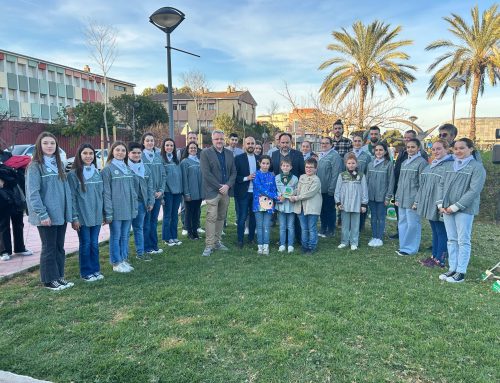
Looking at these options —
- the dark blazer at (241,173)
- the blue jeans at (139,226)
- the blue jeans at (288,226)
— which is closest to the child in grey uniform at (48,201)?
the blue jeans at (139,226)

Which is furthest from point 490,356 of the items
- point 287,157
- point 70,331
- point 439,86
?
point 439,86

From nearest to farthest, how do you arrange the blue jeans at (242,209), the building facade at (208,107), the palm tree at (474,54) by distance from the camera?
the blue jeans at (242,209) < the palm tree at (474,54) < the building facade at (208,107)

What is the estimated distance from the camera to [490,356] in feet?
11.2

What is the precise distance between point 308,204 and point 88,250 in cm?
366

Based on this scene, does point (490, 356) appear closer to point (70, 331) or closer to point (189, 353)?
point (189, 353)

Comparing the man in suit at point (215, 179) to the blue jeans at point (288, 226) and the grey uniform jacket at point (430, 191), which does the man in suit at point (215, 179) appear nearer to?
the blue jeans at point (288, 226)

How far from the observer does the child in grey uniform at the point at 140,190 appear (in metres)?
6.15

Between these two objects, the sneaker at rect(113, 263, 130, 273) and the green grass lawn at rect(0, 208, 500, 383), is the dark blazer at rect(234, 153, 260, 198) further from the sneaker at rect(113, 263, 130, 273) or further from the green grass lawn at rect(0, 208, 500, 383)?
the sneaker at rect(113, 263, 130, 273)

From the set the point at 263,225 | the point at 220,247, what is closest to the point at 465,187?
the point at 263,225

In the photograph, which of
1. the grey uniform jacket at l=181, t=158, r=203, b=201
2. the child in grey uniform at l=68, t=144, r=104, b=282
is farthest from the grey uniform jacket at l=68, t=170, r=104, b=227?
the grey uniform jacket at l=181, t=158, r=203, b=201

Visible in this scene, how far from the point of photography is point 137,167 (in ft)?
20.3

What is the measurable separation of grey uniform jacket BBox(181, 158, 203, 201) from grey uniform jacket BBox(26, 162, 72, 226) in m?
2.58

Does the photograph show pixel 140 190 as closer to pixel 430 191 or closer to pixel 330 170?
pixel 330 170

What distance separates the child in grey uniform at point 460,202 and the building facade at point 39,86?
38.8 meters
